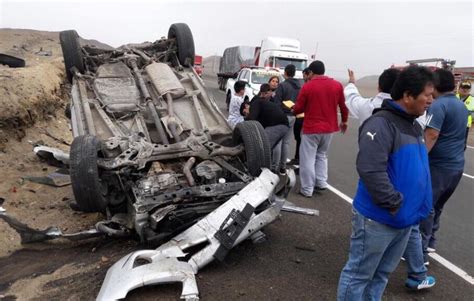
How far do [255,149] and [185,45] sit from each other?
125 inches

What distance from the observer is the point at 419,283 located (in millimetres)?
3422

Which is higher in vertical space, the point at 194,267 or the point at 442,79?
the point at 442,79

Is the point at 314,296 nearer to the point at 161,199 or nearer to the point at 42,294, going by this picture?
the point at 161,199

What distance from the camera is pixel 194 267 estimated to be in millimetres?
3357

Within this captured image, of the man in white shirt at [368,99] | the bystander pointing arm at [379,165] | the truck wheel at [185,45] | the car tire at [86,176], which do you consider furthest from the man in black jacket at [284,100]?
the bystander pointing arm at [379,165]

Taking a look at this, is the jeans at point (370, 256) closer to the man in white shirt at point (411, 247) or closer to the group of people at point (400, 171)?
the group of people at point (400, 171)

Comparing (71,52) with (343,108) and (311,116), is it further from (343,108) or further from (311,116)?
(343,108)

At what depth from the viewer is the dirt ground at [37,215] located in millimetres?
3416

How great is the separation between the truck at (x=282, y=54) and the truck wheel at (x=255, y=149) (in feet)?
45.2

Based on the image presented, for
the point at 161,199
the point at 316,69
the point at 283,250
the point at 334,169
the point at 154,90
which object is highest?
the point at 316,69

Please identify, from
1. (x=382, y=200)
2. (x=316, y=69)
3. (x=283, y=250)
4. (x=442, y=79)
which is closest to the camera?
(x=382, y=200)

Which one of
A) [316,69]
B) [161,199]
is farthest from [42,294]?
[316,69]

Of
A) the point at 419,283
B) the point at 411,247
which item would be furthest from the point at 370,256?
the point at 419,283

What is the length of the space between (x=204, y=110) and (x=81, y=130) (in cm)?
169
